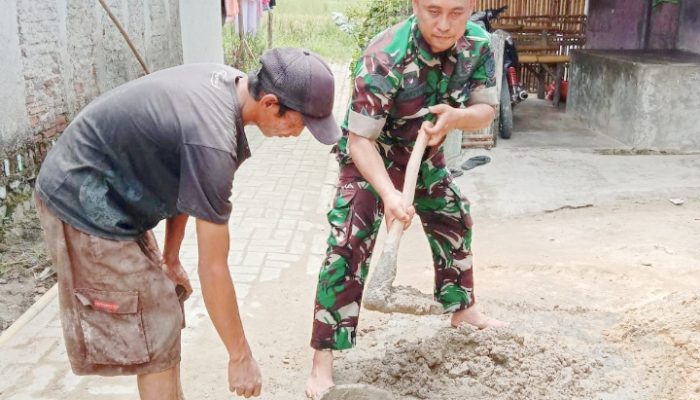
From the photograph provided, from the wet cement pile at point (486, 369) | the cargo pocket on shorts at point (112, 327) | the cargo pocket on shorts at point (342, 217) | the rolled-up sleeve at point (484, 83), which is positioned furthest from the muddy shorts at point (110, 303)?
the rolled-up sleeve at point (484, 83)

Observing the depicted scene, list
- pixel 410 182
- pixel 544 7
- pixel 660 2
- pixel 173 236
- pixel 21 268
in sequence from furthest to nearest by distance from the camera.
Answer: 1. pixel 544 7
2. pixel 660 2
3. pixel 21 268
4. pixel 410 182
5. pixel 173 236

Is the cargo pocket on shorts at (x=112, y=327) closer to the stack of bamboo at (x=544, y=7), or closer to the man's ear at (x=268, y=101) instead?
the man's ear at (x=268, y=101)

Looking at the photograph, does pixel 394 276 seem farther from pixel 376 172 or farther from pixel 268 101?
pixel 268 101

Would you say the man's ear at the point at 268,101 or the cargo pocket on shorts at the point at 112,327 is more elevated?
the man's ear at the point at 268,101

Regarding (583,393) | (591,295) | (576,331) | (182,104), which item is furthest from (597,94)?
(182,104)

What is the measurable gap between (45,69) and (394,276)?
168 inches

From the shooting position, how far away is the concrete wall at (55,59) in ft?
17.5

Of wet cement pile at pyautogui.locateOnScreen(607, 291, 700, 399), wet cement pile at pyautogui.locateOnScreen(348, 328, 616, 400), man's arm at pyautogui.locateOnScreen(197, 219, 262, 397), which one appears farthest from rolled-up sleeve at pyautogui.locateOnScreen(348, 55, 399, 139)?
wet cement pile at pyautogui.locateOnScreen(607, 291, 700, 399)

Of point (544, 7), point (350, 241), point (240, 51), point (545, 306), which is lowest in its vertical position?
point (545, 306)

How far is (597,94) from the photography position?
25.9ft

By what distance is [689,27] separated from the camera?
801cm

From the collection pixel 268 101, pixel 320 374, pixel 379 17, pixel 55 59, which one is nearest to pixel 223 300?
pixel 268 101

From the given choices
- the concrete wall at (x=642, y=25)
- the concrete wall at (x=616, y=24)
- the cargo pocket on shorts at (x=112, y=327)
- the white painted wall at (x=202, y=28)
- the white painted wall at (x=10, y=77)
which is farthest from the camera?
the white painted wall at (x=202, y=28)

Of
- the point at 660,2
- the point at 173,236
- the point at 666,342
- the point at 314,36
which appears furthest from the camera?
the point at 314,36
